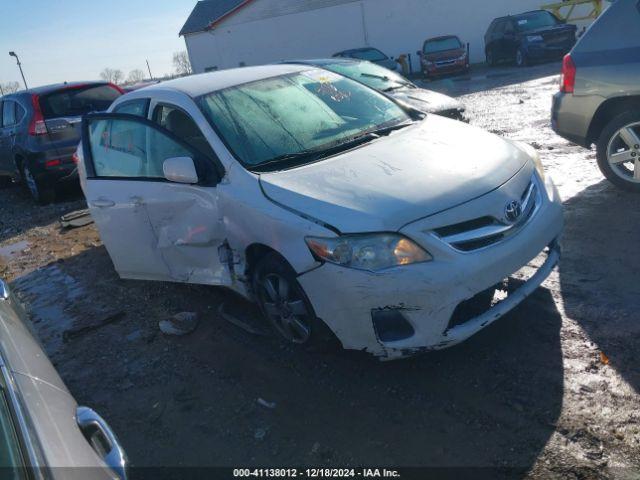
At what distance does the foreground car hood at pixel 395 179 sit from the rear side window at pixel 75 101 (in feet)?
22.5

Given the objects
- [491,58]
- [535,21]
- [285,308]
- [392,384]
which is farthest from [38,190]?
[491,58]

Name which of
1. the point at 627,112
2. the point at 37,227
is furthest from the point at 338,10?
the point at 627,112

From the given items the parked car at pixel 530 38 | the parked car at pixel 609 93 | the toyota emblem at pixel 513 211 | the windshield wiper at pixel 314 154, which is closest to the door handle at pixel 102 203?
the windshield wiper at pixel 314 154

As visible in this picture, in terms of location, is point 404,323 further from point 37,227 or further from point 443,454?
point 37,227

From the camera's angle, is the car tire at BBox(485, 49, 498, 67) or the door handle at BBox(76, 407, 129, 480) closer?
the door handle at BBox(76, 407, 129, 480)

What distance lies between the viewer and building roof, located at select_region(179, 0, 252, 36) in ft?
106

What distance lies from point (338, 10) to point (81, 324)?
86.6 ft

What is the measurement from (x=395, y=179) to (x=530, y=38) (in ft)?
58.5

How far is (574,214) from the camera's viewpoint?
517 cm

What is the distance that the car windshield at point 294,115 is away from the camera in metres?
3.70

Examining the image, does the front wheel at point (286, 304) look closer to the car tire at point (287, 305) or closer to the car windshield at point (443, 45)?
the car tire at point (287, 305)

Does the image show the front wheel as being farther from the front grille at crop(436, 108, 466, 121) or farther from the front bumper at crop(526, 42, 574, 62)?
the front bumper at crop(526, 42, 574, 62)

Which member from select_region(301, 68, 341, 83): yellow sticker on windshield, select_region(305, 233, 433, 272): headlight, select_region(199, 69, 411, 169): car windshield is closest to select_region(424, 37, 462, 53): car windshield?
select_region(301, 68, 341, 83): yellow sticker on windshield

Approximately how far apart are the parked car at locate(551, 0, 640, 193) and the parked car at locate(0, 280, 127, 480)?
5.08 metres
